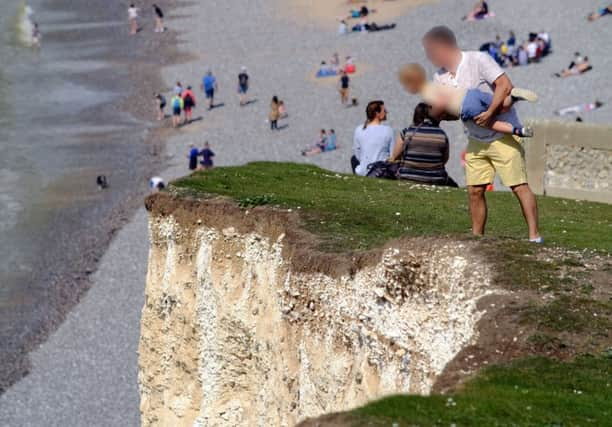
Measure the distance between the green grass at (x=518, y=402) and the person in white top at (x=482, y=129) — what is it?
11.6ft

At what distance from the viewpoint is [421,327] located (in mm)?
11047

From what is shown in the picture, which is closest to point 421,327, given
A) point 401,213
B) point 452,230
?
point 452,230

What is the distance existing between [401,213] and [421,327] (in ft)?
13.6

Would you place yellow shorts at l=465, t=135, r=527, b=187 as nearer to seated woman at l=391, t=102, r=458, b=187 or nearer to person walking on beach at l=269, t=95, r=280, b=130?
seated woman at l=391, t=102, r=458, b=187

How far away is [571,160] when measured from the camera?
21859 mm

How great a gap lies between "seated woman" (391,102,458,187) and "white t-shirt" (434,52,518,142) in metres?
3.99

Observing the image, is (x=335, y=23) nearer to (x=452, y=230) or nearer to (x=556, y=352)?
(x=452, y=230)

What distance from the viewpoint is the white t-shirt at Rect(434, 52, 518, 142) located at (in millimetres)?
11984

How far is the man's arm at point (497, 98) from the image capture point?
1185cm

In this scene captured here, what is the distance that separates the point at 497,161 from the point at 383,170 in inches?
238

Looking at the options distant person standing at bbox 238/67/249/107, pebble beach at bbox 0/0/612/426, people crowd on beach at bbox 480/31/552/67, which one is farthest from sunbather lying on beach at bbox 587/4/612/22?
distant person standing at bbox 238/67/249/107

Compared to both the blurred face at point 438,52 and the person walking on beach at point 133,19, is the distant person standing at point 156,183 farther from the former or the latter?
the blurred face at point 438,52

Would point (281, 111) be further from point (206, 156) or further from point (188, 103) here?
point (206, 156)

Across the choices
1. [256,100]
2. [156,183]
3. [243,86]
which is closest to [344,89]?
[256,100]
